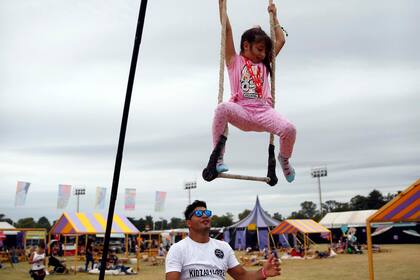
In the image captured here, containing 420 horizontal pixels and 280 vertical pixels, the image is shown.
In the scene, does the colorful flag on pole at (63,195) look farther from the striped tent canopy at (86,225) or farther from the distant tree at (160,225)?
the distant tree at (160,225)

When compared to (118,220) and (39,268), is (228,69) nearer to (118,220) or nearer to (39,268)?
(39,268)

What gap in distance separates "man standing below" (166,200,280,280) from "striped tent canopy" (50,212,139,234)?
13.6 m

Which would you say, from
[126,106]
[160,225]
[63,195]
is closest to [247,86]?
[126,106]

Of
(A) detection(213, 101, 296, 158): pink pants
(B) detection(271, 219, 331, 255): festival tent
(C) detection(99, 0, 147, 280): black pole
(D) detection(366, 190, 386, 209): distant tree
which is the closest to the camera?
(C) detection(99, 0, 147, 280): black pole

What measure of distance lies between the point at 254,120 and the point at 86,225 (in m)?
14.5

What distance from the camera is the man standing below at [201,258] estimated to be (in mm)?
3064

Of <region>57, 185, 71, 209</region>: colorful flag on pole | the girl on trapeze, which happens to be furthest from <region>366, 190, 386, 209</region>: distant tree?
the girl on trapeze

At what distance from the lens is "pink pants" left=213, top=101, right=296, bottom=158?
3427 millimetres

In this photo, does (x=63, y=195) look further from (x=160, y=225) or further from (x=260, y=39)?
(x=160, y=225)

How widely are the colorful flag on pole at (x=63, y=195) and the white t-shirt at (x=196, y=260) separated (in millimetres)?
28499

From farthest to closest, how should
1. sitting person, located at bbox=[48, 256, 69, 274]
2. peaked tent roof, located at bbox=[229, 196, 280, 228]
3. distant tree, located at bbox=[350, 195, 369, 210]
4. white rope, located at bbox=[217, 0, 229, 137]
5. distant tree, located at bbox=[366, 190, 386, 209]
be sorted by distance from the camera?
distant tree, located at bbox=[350, 195, 369, 210]
distant tree, located at bbox=[366, 190, 386, 209]
peaked tent roof, located at bbox=[229, 196, 280, 228]
sitting person, located at bbox=[48, 256, 69, 274]
white rope, located at bbox=[217, 0, 229, 137]

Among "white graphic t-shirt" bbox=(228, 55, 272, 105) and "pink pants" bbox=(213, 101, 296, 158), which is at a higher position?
"white graphic t-shirt" bbox=(228, 55, 272, 105)

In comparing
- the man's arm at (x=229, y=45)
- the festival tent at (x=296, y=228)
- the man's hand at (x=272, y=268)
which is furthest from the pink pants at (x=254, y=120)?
the festival tent at (x=296, y=228)

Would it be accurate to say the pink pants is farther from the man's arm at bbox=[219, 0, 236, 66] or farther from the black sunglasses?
the black sunglasses
